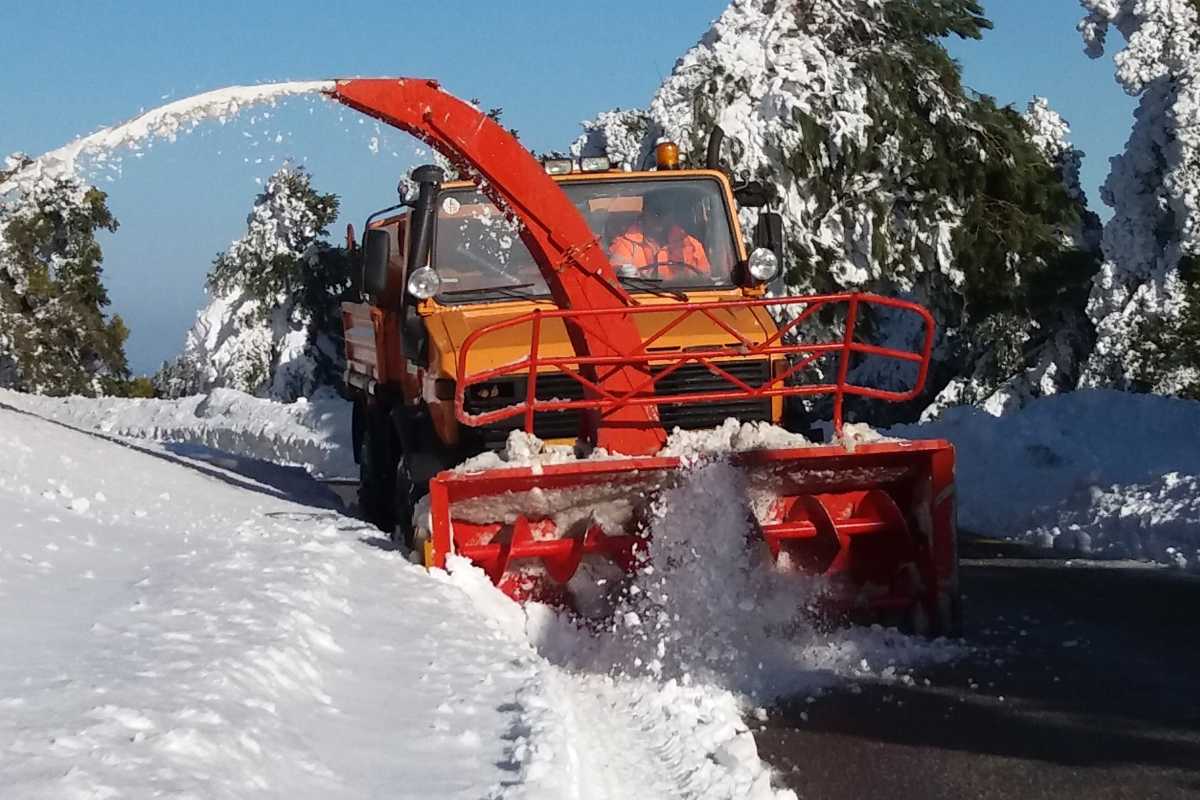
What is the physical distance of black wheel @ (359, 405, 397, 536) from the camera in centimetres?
1027

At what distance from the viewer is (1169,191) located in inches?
1033

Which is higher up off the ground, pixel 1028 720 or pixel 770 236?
pixel 770 236

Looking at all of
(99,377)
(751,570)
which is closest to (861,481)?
(751,570)

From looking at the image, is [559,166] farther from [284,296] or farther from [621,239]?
[284,296]

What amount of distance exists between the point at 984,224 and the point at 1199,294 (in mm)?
6969

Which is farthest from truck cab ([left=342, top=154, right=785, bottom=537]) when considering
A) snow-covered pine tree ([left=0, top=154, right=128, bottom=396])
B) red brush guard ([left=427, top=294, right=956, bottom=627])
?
snow-covered pine tree ([left=0, top=154, right=128, bottom=396])

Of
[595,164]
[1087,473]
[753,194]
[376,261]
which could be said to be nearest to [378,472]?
[376,261]

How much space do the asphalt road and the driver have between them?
2.52m

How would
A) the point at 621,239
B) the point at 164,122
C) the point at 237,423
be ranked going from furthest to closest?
1. the point at 237,423
2. the point at 621,239
3. the point at 164,122

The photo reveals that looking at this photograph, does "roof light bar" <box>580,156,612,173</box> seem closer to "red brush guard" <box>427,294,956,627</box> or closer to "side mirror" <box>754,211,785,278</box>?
"side mirror" <box>754,211,785,278</box>

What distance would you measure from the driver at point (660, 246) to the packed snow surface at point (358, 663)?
1.98 m

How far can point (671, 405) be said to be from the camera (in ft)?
25.4

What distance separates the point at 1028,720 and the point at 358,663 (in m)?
2.47

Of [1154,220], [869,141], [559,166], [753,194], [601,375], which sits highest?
[869,141]
